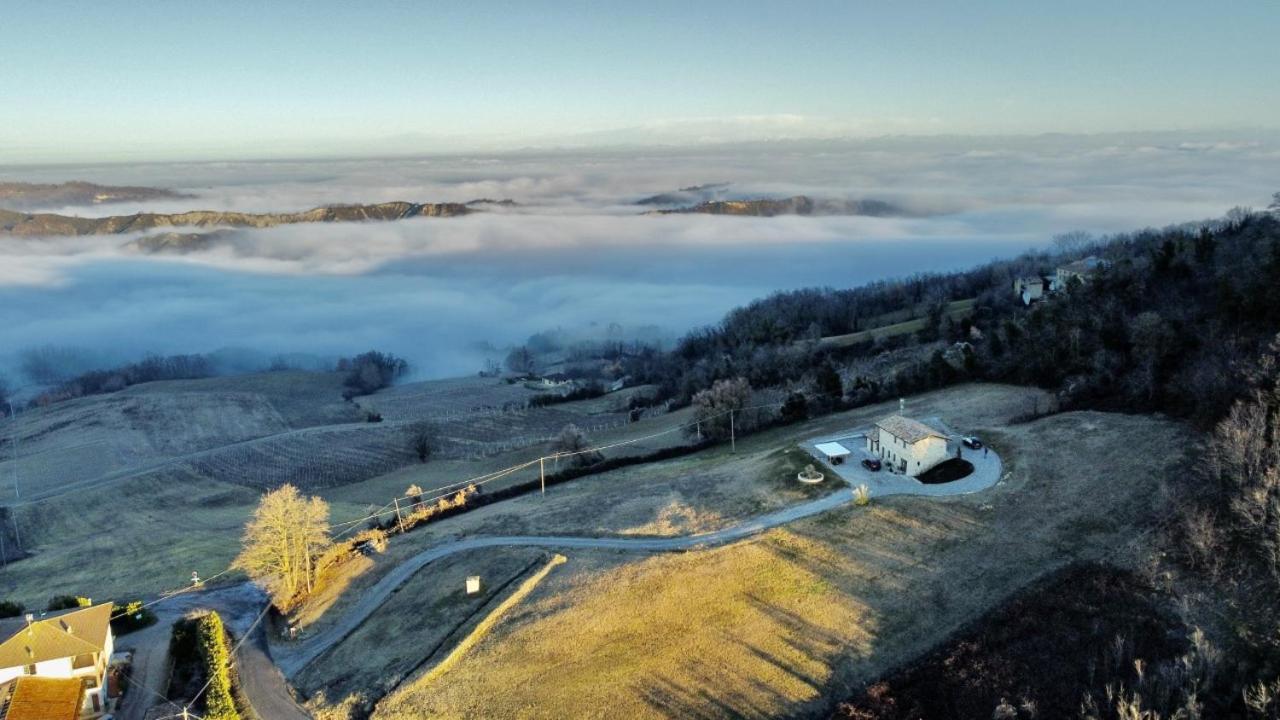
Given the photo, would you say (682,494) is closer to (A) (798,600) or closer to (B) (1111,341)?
(A) (798,600)

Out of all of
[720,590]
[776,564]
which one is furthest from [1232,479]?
[720,590]

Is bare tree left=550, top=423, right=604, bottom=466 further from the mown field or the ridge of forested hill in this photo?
the ridge of forested hill

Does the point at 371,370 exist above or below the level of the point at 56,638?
below

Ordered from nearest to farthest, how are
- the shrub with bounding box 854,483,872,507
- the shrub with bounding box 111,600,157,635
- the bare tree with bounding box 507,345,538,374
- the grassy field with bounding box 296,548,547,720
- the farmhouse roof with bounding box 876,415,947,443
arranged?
the grassy field with bounding box 296,548,547,720 → the shrub with bounding box 854,483,872,507 → the shrub with bounding box 111,600,157,635 → the farmhouse roof with bounding box 876,415,947,443 → the bare tree with bounding box 507,345,538,374

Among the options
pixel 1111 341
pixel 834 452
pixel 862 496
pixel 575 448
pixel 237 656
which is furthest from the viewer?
pixel 575 448

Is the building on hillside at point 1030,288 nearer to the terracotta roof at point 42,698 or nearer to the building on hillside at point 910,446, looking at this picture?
the building on hillside at point 910,446

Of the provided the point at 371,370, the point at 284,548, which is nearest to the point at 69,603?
the point at 284,548

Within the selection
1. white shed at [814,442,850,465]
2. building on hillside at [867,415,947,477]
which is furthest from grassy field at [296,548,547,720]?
building on hillside at [867,415,947,477]
